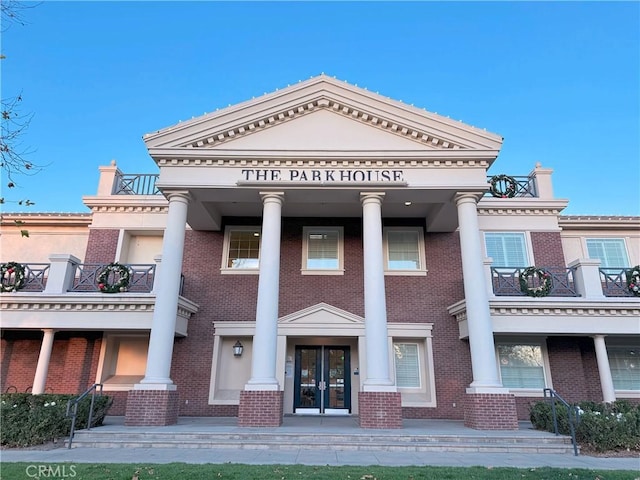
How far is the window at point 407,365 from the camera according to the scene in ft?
48.9

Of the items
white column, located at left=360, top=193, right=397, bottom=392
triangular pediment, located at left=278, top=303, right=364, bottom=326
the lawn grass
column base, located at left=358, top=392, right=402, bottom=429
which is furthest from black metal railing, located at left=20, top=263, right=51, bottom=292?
column base, located at left=358, top=392, right=402, bottom=429

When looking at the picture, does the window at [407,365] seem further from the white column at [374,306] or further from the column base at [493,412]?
the column base at [493,412]

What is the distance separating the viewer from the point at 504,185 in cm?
1700

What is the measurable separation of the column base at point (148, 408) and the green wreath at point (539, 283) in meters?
11.3

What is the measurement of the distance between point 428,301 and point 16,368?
14696mm

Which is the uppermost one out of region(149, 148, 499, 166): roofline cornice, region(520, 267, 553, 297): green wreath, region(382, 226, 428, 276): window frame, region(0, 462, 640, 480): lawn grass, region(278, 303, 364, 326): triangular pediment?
region(149, 148, 499, 166): roofline cornice

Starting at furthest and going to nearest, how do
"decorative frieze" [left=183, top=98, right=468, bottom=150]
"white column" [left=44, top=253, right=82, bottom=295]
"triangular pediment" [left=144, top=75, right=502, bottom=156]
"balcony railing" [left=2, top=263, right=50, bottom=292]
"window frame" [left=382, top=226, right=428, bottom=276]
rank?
"window frame" [left=382, top=226, right=428, bottom=276]
"balcony railing" [left=2, top=263, right=50, bottom=292]
"white column" [left=44, top=253, right=82, bottom=295]
"decorative frieze" [left=183, top=98, right=468, bottom=150]
"triangular pediment" [left=144, top=75, right=502, bottom=156]

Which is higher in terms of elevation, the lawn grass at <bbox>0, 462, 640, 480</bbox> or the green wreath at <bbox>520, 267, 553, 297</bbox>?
the green wreath at <bbox>520, 267, 553, 297</bbox>

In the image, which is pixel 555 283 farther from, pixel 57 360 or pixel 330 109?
pixel 57 360

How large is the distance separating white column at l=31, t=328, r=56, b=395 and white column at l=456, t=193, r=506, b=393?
12.9m

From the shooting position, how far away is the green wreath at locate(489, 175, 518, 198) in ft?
55.3

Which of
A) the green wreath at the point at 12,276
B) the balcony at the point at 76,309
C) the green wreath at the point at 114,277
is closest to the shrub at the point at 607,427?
the balcony at the point at 76,309

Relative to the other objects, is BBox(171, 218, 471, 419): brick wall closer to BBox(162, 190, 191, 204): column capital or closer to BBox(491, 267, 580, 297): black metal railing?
BBox(491, 267, 580, 297): black metal railing

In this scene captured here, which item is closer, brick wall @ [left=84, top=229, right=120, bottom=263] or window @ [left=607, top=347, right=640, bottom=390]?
window @ [left=607, top=347, right=640, bottom=390]
